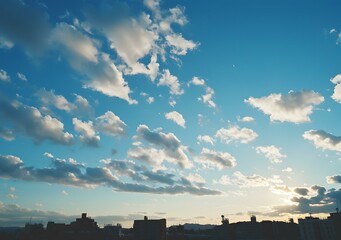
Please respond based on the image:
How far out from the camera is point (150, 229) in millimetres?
78875

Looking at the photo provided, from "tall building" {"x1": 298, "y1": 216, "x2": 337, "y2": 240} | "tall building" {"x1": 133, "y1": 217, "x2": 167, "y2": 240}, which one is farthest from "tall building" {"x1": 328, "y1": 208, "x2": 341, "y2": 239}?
"tall building" {"x1": 133, "y1": 217, "x2": 167, "y2": 240}

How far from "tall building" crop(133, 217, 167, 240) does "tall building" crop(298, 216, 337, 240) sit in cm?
13009

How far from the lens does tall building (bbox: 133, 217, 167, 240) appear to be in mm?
Result: 77625

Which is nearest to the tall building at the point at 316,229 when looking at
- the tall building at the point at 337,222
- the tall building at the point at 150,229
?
the tall building at the point at 337,222

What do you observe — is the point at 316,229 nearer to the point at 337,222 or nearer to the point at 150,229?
the point at 337,222

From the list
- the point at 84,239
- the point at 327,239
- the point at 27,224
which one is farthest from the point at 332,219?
the point at 27,224

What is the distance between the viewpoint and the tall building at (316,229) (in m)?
163

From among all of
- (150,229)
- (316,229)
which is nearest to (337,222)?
(316,229)

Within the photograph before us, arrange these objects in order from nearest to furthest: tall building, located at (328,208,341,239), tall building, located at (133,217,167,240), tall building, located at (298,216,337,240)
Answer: tall building, located at (133,217,167,240), tall building, located at (328,208,341,239), tall building, located at (298,216,337,240)

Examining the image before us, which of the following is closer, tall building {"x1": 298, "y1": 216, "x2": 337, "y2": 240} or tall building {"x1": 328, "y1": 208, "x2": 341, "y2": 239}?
tall building {"x1": 328, "y1": 208, "x2": 341, "y2": 239}

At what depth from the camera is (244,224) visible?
167 m

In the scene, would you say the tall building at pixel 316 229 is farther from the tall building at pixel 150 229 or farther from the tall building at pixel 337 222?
the tall building at pixel 150 229

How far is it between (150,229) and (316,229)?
134 m

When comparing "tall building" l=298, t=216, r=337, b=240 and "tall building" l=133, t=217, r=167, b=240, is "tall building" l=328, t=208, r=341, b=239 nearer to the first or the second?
"tall building" l=298, t=216, r=337, b=240
